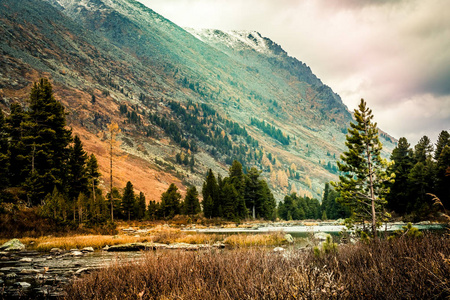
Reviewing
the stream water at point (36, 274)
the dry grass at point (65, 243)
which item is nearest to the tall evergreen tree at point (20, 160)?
the dry grass at point (65, 243)

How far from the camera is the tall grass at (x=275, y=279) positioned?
4047 mm

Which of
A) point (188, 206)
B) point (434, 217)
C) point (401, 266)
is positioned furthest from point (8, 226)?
point (434, 217)

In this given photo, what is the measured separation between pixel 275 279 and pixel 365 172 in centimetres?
1825

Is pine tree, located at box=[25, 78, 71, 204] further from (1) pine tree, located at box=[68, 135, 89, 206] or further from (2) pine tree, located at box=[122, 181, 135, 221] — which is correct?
(2) pine tree, located at box=[122, 181, 135, 221]

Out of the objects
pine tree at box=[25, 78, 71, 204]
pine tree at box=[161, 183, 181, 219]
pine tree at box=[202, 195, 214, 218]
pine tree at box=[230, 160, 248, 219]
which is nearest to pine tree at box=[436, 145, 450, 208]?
pine tree at box=[230, 160, 248, 219]

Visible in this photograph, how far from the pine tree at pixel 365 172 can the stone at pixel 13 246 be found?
24.3 m

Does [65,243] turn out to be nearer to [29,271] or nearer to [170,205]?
[29,271]

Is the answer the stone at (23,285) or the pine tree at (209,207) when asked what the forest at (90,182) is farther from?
the stone at (23,285)

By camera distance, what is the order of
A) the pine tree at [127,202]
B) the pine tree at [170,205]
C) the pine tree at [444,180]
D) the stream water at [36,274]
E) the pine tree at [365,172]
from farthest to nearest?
the pine tree at [170,205]
the pine tree at [127,202]
the pine tree at [444,180]
the pine tree at [365,172]
the stream water at [36,274]

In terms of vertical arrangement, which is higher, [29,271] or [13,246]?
[29,271]

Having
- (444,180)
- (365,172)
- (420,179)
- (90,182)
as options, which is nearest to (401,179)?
(420,179)

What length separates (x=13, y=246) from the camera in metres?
19.6

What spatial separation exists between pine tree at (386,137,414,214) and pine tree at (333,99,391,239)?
4421 cm

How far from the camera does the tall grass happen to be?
405 cm
